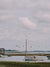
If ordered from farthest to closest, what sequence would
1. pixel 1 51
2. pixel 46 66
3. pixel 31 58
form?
pixel 1 51 → pixel 31 58 → pixel 46 66

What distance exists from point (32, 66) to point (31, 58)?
2898 centimetres

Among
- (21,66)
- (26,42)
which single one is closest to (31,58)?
(26,42)

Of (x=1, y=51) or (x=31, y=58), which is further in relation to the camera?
(x=1, y=51)

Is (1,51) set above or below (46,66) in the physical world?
above

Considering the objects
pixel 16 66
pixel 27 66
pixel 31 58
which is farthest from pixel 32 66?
pixel 31 58

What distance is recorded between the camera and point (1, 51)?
96.1 metres

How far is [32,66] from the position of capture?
40562 millimetres

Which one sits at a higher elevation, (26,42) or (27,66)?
(26,42)

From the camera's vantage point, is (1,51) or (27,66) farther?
(1,51)

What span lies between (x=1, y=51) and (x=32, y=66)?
57.5 metres

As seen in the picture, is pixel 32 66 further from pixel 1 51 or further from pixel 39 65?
pixel 1 51

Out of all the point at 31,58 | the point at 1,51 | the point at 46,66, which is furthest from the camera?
the point at 1,51

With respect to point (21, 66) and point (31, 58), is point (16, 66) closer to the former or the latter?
point (21, 66)

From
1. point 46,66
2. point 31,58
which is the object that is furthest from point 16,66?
point 31,58
